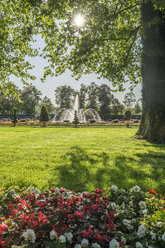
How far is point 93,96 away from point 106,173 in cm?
6889

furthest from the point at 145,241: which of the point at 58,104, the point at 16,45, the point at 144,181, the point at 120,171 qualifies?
the point at 58,104

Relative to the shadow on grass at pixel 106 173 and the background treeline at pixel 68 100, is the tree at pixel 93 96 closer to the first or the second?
the background treeline at pixel 68 100

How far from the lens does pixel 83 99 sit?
74.2 meters

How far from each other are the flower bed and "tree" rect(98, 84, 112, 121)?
A: 211 feet

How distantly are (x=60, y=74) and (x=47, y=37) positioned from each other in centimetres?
232

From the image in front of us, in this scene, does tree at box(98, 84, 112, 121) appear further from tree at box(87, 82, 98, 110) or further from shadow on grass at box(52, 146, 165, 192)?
shadow on grass at box(52, 146, 165, 192)

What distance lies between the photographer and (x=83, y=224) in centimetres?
211

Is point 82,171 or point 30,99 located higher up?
point 30,99

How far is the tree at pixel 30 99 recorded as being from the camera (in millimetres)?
75988

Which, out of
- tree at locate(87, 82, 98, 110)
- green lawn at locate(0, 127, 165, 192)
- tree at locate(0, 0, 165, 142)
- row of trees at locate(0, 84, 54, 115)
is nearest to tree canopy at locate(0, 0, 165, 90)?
tree at locate(0, 0, 165, 142)

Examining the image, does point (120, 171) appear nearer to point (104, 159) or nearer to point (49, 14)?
point (104, 159)

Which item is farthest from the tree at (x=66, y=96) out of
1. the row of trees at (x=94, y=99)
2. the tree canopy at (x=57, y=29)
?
the tree canopy at (x=57, y=29)

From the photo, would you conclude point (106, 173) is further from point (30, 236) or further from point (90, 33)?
point (90, 33)

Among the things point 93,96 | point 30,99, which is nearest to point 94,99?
point 93,96
